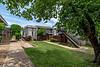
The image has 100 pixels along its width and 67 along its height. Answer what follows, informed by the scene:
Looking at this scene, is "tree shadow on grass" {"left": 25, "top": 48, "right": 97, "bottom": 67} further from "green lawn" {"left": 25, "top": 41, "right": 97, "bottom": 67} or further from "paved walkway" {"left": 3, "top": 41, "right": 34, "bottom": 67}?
"paved walkway" {"left": 3, "top": 41, "right": 34, "bottom": 67}

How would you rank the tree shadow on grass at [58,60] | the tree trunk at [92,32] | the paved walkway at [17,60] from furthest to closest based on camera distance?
the tree trunk at [92,32], the tree shadow on grass at [58,60], the paved walkway at [17,60]

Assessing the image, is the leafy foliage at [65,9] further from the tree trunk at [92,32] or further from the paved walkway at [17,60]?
the paved walkway at [17,60]

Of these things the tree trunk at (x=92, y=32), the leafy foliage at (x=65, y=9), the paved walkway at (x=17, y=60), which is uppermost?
the leafy foliage at (x=65, y=9)

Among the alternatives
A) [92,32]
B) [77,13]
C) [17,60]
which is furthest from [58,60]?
[77,13]

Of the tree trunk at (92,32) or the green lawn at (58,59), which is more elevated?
the tree trunk at (92,32)

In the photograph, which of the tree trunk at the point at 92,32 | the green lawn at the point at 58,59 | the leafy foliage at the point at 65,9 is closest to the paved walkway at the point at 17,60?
the green lawn at the point at 58,59

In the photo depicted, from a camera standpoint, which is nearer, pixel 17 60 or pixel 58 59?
pixel 17 60

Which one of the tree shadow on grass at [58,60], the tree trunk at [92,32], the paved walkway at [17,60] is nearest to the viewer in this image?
the paved walkway at [17,60]

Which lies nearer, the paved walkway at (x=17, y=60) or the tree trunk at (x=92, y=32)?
the paved walkway at (x=17, y=60)

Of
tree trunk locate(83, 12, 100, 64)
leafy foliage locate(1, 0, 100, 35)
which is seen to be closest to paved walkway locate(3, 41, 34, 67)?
leafy foliage locate(1, 0, 100, 35)

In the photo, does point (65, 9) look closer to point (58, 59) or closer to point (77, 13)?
point (77, 13)

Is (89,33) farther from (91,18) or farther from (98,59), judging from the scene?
(98,59)

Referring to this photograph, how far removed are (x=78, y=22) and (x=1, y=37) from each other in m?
14.3

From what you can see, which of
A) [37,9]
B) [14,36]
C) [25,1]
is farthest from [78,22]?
[14,36]
